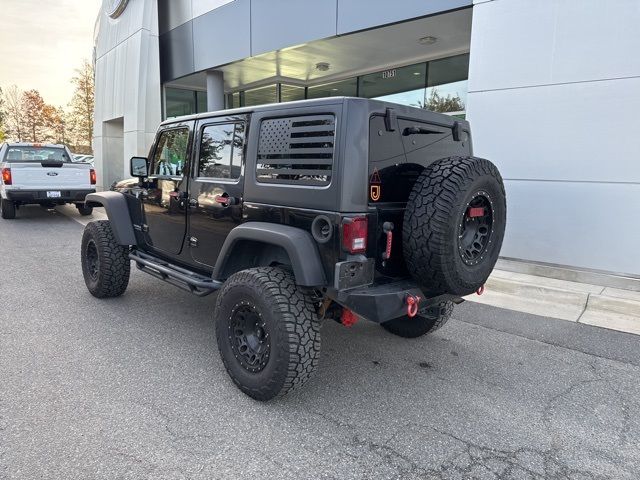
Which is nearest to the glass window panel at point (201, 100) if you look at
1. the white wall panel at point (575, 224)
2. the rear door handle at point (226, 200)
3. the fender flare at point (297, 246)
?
the white wall panel at point (575, 224)

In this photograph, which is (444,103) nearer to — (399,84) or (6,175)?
(399,84)

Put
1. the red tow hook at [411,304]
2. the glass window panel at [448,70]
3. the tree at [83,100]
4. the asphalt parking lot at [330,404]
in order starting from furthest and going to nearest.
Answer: the tree at [83,100], the glass window panel at [448,70], the red tow hook at [411,304], the asphalt parking lot at [330,404]

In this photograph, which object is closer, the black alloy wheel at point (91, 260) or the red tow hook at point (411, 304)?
the red tow hook at point (411, 304)

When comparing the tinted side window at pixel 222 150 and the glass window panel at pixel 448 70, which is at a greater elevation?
the glass window panel at pixel 448 70

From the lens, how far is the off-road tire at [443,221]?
2.82m

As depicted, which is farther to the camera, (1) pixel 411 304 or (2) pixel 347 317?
(2) pixel 347 317

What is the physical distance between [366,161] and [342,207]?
345 mm

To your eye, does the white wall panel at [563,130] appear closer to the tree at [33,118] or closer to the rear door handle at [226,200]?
the rear door handle at [226,200]

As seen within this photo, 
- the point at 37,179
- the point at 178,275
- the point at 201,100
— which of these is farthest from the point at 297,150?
the point at 201,100

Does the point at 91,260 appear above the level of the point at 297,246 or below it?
below

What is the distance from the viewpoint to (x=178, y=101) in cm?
1677

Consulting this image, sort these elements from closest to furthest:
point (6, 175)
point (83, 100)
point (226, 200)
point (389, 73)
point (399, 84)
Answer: point (226, 200) → point (6, 175) → point (399, 84) → point (389, 73) → point (83, 100)

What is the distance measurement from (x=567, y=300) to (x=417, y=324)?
244 centimetres

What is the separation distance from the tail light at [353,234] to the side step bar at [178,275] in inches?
52.5
